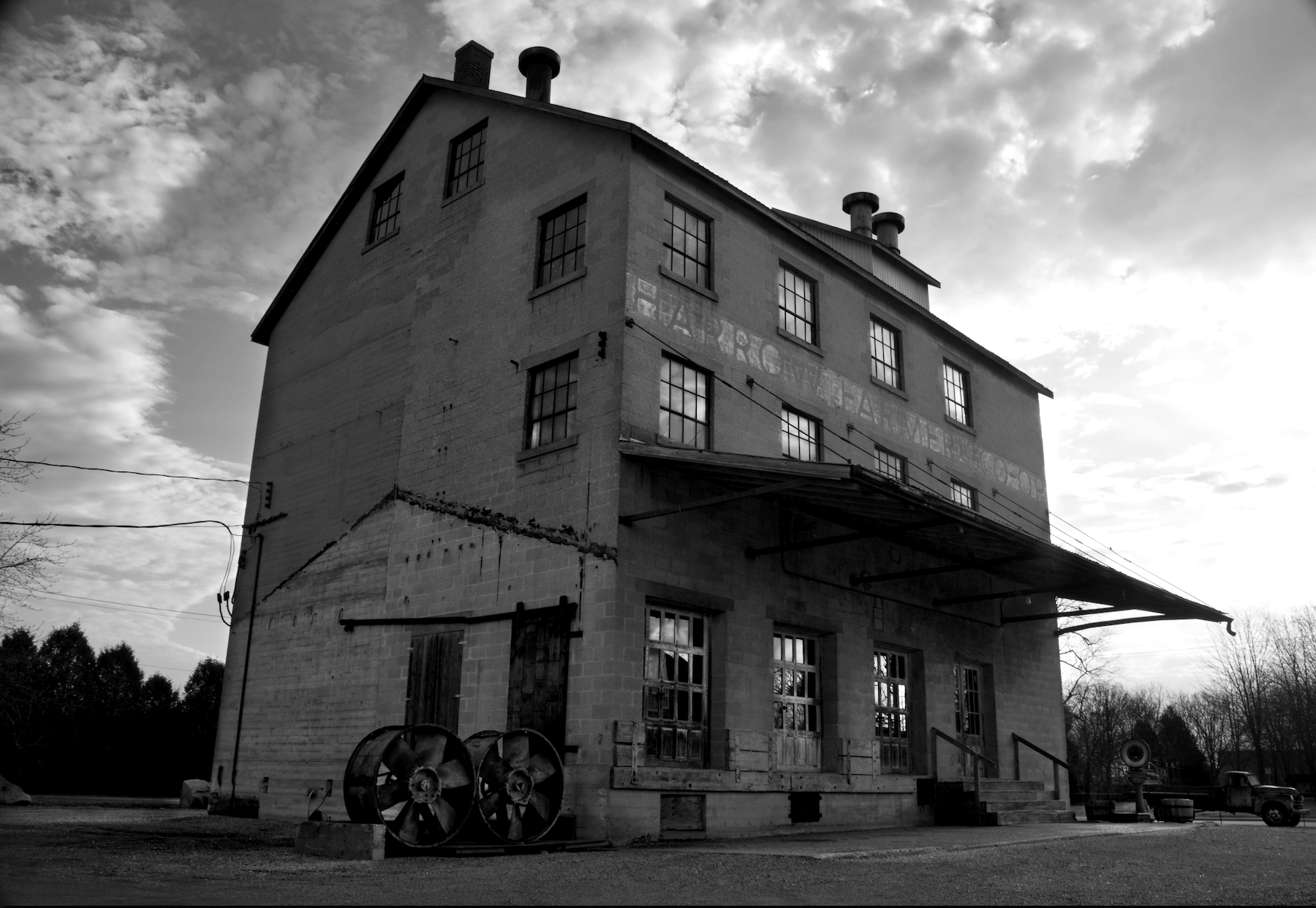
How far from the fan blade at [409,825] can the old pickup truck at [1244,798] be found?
17.2m

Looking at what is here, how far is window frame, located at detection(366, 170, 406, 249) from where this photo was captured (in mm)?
21812

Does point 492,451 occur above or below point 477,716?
above

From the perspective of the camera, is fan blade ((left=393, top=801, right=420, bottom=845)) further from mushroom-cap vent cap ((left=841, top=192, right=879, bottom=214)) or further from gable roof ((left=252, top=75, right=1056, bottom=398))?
mushroom-cap vent cap ((left=841, top=192, right=879, bottom=214))

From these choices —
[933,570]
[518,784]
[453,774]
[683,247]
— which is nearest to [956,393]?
[933,570]

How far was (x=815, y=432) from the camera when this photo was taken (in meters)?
19.6

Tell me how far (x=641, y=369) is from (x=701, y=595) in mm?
3555

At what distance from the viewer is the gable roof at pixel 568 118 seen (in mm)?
17547

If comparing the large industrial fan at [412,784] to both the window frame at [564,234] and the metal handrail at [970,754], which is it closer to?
the window frame at [564,234]

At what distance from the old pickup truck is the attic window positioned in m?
20.5

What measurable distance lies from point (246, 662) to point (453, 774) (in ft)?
34.8

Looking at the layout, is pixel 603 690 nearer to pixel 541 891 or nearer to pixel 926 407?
pixel 541 891

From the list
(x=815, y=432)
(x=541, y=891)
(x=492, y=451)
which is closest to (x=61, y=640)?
(x=492, y=451)

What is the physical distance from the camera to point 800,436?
1923 cm

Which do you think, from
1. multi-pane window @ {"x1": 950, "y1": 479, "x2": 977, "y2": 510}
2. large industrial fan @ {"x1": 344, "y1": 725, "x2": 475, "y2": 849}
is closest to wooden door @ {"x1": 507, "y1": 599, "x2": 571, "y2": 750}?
large industrial fan @ {"x1": 344, "y1": 725, "x2": 475, "y2": 849}
